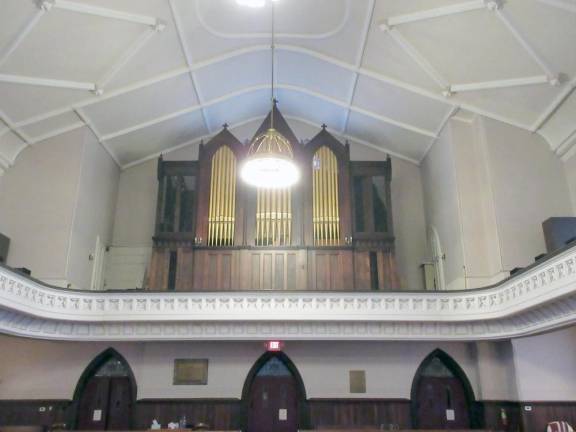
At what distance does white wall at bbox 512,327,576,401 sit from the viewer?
970 cm

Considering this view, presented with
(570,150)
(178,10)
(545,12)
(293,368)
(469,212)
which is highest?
(178,10)

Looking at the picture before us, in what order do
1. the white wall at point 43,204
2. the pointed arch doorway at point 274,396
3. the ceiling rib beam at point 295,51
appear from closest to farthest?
the white wall at point 43,204, the ceiling rib beam at point 295,51, the pointed arch doorway at point 274,396

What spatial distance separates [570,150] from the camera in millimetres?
10484

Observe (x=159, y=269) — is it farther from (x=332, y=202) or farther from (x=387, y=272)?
(x=387, y=272)

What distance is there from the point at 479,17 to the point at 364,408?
8.05 meters

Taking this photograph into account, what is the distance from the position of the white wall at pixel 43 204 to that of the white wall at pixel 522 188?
909 centimetres

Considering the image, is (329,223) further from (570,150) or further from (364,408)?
→ (570,150)

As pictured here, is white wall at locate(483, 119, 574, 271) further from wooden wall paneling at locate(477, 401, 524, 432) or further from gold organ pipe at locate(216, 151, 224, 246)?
gold organ pipe at locate(216, 151, 224, 246)

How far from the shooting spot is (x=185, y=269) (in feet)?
38.7

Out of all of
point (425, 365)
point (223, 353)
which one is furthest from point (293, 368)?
point (425, 365)

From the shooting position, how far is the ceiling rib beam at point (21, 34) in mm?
8400

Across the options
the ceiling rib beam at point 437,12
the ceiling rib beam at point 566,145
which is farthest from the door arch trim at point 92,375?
the ceiling rib beam at point 566,145

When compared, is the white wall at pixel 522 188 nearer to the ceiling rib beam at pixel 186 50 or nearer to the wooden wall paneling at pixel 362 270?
the wooden wall paneling at pixel 362 270

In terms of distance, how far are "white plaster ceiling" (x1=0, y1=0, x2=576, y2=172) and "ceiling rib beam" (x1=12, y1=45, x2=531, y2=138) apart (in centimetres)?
3
